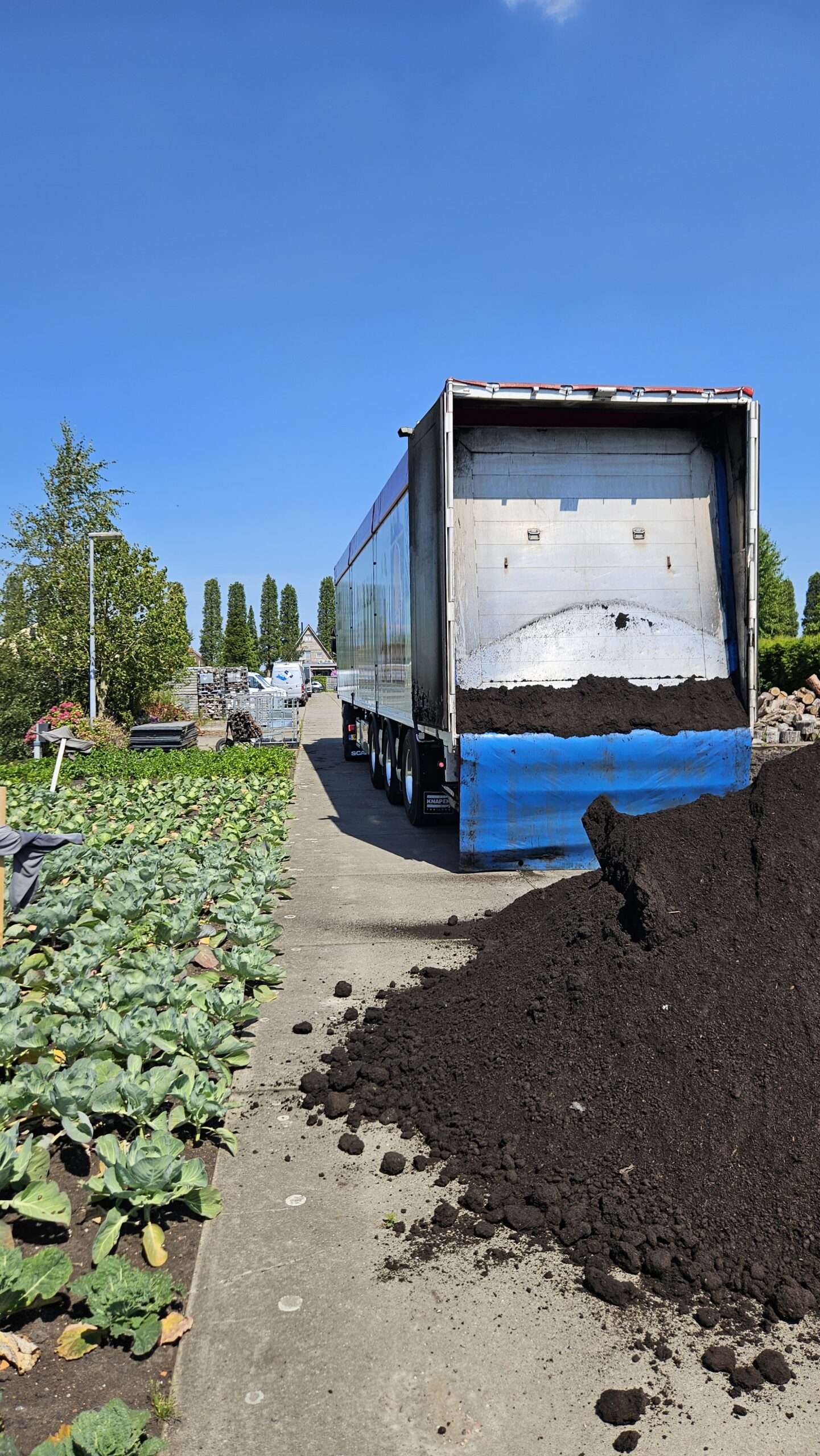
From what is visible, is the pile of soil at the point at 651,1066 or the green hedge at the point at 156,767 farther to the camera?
the green hedge at the point at 156,767

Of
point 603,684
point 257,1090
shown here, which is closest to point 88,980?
point 257,1090

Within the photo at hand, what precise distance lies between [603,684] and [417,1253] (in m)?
6.59

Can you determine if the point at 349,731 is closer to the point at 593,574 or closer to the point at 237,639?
the point at 593,574

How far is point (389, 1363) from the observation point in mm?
2811

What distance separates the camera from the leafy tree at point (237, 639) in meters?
119

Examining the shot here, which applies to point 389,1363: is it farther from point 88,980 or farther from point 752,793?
point 752,793

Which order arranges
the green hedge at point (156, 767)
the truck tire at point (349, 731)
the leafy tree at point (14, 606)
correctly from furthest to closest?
the leafy tree at point (14, 606) < the truck tire at point (349, 731) < the green hedge at point (156, 767)

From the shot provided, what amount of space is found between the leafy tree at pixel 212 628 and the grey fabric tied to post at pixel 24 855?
11703 centimetres

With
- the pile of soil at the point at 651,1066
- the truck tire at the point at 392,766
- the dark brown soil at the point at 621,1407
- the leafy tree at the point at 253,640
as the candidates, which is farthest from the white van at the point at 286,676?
the leafy tree at the point at 253,640

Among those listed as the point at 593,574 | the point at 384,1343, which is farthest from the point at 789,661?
the point at 384,1343

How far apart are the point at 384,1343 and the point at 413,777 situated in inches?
358

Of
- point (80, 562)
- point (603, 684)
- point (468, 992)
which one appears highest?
point (80, 562)

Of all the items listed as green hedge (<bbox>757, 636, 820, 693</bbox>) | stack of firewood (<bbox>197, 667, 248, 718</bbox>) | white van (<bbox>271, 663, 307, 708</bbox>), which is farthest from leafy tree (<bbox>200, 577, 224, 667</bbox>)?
green hedge (<bbox>757, 636, 820, 693</bbox>)

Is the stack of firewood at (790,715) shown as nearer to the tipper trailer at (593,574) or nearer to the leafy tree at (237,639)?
the tipper trailer at (593,574)
